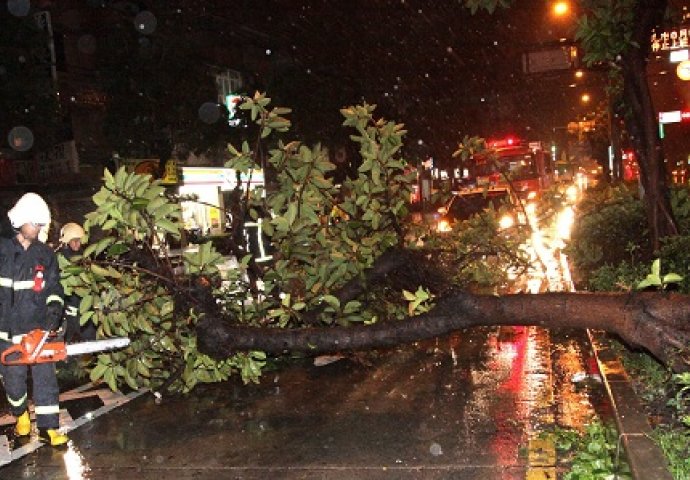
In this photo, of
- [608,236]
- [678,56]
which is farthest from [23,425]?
[678,56]

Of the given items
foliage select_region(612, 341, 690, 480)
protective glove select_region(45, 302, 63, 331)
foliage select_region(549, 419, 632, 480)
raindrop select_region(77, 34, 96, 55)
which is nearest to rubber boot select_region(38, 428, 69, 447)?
protective glove select_region(45, 302, 63, 331)

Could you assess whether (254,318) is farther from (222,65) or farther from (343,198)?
(222,65)

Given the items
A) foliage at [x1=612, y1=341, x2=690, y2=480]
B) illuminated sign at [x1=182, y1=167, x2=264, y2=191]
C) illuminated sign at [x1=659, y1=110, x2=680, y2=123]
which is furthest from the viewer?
illuminated sign at [x1=182, y1=167, x2=264, y2=191]

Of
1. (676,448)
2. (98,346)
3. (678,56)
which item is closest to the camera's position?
(676,448)

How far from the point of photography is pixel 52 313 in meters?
5.90

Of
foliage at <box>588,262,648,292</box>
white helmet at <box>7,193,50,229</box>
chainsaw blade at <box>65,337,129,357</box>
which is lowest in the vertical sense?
foliage at <box>588,262,648,292</box>

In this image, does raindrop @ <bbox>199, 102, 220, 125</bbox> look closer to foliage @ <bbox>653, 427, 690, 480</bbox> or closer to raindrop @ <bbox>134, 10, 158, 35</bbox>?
raindrop @ <bbox>134, 10, 158, 35</bbox>

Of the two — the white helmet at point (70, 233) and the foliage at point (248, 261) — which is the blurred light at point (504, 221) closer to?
the foliage at point (248, 261)

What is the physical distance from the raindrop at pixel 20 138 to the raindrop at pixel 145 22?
24.4 ft

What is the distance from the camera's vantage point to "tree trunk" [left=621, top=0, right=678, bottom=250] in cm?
747

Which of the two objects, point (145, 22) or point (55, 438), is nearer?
point (55, 438)

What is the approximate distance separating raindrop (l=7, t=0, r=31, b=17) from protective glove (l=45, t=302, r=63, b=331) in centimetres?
970

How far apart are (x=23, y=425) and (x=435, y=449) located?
3.63 meters

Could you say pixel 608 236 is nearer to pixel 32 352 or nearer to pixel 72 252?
pixel 72 252
